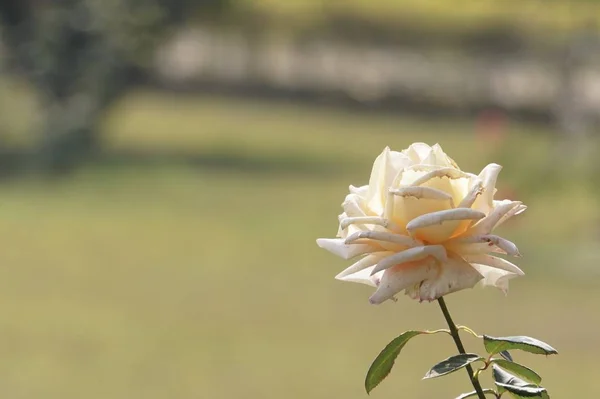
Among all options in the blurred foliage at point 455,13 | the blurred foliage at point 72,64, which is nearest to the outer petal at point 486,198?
the blurred foliage at point 72,64

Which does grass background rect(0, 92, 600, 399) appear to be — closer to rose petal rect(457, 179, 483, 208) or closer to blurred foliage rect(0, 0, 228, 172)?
blurred foliage rect(0, 0, 228, 172)

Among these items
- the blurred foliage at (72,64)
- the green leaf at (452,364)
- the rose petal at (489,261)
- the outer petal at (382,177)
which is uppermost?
the blurred foliage at (72,64)

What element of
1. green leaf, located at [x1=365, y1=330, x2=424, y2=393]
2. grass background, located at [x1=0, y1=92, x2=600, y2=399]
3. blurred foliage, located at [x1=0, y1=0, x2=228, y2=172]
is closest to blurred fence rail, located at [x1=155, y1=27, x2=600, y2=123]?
blurred foliage, located at [x1=0, y1=0, x2=228, y2=172]

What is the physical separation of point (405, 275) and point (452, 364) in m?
0.06

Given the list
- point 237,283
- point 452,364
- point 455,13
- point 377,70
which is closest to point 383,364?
point 452,364

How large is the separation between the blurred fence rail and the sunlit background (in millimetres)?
27

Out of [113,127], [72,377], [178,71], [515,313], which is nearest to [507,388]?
[72,377]

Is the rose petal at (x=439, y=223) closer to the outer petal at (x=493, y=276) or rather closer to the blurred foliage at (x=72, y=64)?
the outer petal at (x=493, y=276)

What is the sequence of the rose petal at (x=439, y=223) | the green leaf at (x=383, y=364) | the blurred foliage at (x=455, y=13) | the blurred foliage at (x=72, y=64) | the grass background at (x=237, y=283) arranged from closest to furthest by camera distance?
the rose petal at (x=439, y=223) < the green leaf at (x=383, y=364) < the grass background at (x=237, y=283) < the blurred foliage at (x=72, y=64) < the blurred foliage at (x=455, y=13)

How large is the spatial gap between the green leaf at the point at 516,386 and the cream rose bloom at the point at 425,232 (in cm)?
5

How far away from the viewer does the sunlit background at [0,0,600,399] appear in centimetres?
601

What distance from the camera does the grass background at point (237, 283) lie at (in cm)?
571

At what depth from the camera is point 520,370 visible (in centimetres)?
69

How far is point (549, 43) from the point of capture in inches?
631
